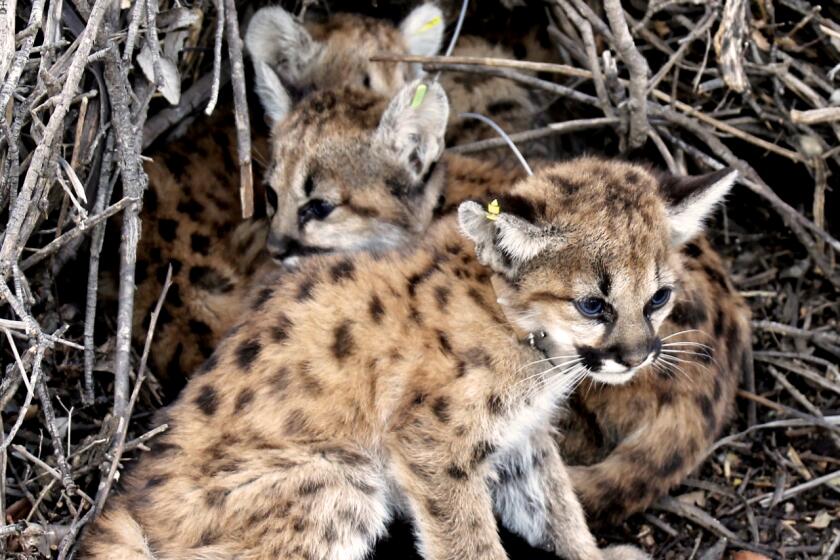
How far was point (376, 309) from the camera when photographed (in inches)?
174

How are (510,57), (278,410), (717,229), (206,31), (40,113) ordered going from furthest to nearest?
1. (510,57)
2. (717,229)
3. (206,31)
4. (40,113)
5. (278,410)

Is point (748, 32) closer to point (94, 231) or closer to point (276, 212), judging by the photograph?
point (276, 212)

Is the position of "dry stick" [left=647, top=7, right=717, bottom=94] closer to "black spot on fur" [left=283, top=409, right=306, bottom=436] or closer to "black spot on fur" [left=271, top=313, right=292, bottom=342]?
"black spot on fur" [left=271, top=313, right=292, bottom=342]

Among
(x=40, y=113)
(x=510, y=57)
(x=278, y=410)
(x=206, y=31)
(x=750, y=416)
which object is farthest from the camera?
(x=510, y=57)

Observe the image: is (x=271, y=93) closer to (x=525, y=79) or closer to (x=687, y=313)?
(x=525, y=79)

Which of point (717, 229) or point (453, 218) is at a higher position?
point (453, 218)

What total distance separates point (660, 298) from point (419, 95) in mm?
1486

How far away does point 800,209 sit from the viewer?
590 centimetres

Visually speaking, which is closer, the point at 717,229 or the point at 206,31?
the point at 206,31

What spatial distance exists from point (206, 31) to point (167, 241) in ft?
3.52

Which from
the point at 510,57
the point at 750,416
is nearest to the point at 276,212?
the point at 510,57

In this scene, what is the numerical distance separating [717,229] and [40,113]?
132 inches

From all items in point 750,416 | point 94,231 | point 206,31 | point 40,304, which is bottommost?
point 750,416

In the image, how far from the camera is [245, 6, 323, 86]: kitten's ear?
5750 millimetres
